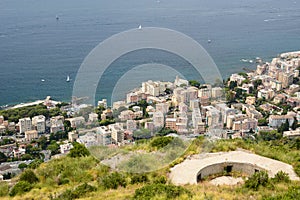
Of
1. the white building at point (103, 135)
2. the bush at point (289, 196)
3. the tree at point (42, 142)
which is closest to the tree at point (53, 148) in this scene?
the tree at point (42, 142)

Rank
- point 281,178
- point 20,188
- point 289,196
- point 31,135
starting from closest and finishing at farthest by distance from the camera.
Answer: point 289,196 < point 281,178 < point 20,188 < point 31,135

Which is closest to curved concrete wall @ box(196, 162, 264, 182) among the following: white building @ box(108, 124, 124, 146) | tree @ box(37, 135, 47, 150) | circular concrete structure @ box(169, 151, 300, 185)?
circular concrete structure @ box(169, 151, 300, 185)

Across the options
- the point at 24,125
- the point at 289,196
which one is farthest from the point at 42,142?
the point at 289,196

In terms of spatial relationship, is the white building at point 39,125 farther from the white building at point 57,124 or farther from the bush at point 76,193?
the bush at point 76,193

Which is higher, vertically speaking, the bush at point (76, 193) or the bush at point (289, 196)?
the bush at point (289, 196)

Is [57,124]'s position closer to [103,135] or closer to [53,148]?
[53,148]
